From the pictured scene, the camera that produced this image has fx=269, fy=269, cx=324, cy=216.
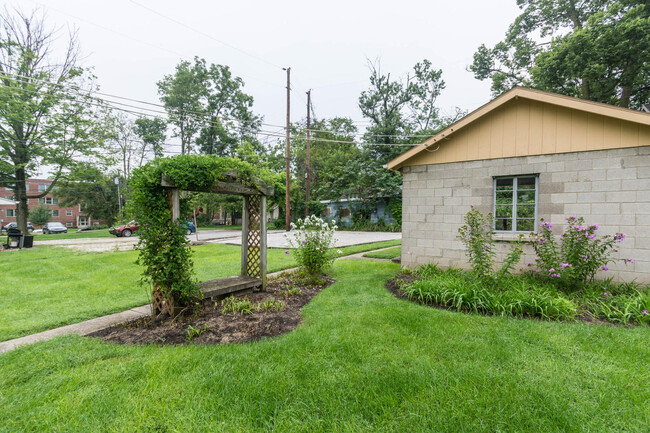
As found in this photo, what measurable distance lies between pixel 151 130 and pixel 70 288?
35594 millimetres

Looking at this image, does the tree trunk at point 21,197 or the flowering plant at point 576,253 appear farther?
the tree trunk at point 21,197

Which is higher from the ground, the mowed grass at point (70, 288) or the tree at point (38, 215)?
the tree at point (38, 215)

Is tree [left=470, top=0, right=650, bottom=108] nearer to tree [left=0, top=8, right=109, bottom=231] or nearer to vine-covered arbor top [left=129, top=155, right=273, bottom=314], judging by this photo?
vine-covered arbor top [left=129, top=155, right=273, bottom=314]

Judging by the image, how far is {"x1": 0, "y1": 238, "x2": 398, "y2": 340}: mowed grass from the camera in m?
3.74

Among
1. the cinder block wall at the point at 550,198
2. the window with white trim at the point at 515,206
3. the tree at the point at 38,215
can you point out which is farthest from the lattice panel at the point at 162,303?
the tree at the point at 38,215

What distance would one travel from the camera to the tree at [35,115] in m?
14.3

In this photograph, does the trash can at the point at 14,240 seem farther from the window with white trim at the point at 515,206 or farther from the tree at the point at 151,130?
the tree at the point at 151,130

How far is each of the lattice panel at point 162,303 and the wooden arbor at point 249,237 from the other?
478 mm

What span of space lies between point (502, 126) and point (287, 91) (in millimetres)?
17328

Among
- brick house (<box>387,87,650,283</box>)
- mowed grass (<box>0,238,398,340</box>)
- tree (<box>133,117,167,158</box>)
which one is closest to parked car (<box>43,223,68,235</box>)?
tree (<box>133,117,167,158</box>)

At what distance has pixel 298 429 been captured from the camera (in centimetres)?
177

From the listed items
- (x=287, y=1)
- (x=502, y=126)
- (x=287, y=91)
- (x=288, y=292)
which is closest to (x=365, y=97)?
(x=287, y=91)

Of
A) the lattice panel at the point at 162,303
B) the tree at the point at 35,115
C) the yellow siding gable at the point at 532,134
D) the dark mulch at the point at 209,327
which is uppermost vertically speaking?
the tree at the point at 35,115

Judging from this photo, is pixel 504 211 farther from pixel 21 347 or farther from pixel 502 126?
pixel 21 347
